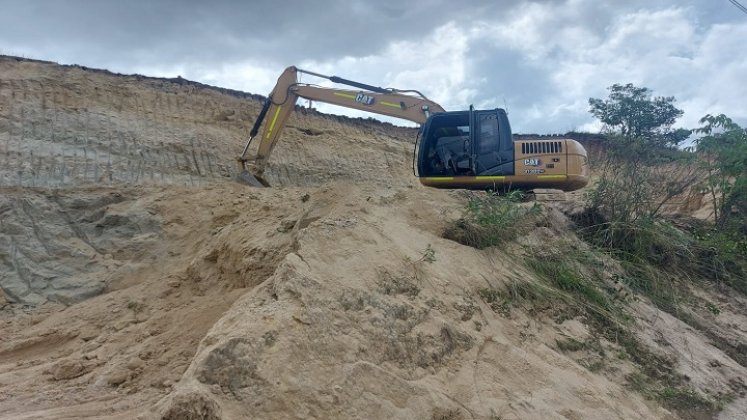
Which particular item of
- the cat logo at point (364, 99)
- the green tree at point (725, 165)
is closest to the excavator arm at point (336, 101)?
the cat logo at point (364, 99)

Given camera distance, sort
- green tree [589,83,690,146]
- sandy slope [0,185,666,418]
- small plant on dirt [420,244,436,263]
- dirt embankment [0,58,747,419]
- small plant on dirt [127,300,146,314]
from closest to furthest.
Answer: sandy slope [0,185,666,418] < dirt embankment [0,58,747,419] < small plant on dirt [420,244,436,263] < small plant on dirt [127,300,146,314] < green tree [589,83,690,146]

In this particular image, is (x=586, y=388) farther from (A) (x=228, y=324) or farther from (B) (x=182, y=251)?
(B) (x=182, y=251)

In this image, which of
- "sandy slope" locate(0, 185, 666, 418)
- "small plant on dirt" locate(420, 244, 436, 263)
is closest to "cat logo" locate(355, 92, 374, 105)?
"sandy slope" locate(0, 185, 666, 418)

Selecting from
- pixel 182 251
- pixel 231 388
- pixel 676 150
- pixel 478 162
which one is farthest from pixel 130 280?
pixel 676 150

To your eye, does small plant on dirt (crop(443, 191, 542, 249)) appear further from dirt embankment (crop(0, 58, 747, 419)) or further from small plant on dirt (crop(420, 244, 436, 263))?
small plant on dirt (crop(420, 244, 436, 263))

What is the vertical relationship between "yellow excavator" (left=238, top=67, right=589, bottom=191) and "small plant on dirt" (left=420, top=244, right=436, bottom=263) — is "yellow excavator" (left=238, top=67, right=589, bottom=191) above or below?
above

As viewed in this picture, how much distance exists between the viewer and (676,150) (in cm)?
993

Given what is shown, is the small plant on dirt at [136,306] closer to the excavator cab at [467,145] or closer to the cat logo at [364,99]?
the excavator cab at [467,145]

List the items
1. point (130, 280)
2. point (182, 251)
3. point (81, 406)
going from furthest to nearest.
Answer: point (182, 251) → point (130, 280) → point (81, 406)

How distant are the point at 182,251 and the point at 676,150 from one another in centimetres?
813

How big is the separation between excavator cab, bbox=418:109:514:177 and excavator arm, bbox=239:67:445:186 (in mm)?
557

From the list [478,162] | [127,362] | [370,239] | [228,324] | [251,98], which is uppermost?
Answer: [251,98]

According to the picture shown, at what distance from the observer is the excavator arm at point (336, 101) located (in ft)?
34.7

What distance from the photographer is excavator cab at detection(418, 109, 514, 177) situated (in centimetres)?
984
